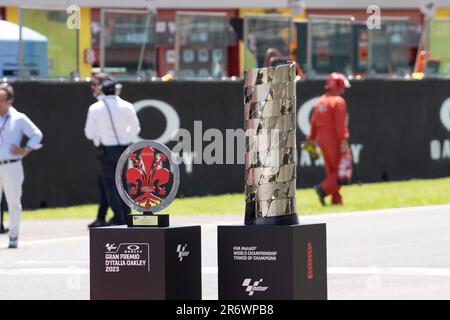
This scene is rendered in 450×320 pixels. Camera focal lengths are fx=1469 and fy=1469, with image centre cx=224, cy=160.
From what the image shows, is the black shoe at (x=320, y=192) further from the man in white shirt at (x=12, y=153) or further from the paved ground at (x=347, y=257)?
the man in white shirt at (x=12, y=153)

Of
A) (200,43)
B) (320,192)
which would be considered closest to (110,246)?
(320,192)

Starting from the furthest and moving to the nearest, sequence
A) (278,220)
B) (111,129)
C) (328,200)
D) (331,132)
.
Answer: (328,200), (331,132), (111,129), (278,220)

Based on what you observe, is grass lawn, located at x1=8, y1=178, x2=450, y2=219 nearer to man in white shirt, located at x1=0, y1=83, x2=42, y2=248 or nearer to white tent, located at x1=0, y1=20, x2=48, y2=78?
white tent, located at x1=0, y1=20, x2=48, y2=78

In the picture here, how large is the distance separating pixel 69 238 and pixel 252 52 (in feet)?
24.0

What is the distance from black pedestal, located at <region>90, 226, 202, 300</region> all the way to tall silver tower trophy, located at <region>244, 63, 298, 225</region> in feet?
1.52

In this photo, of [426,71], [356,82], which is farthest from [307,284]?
[426,71]

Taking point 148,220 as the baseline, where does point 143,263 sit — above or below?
below

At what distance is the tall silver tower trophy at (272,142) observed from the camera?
830 centimetres

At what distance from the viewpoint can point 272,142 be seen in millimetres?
8297

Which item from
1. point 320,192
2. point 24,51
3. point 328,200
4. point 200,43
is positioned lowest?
point 328,200

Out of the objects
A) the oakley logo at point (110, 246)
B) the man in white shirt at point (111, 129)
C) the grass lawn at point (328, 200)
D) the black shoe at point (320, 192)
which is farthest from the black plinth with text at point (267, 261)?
the black shoe at point (320, 192)

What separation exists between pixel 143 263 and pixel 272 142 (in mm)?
995

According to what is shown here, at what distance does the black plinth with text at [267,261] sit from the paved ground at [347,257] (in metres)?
3.26

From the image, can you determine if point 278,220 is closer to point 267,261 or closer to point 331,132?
point 267,261
